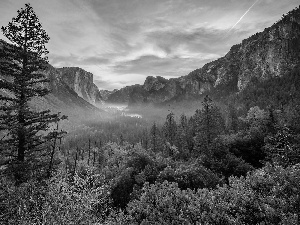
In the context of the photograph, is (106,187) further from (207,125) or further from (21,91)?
(207,125)

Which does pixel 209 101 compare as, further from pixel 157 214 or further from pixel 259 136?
pixel 157 214

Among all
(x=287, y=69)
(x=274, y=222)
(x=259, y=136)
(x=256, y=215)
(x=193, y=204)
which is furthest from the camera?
(x=287, y=69)

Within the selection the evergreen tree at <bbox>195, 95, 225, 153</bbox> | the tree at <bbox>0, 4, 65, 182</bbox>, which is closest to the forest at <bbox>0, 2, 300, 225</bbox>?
the tree at <bbox>0, 4, 65, 182</bbox>

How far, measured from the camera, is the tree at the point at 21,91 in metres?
13.7

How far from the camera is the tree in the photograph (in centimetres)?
1374

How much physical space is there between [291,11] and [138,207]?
224 meters

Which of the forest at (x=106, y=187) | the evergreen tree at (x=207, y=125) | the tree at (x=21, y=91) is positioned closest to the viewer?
the forest at (x=106, y=187)

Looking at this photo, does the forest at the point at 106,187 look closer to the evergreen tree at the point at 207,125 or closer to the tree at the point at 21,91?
the tree at the point at 21,91

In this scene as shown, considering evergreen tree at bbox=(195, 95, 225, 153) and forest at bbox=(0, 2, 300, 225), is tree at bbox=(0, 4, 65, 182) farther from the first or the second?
evergreen tree at bbox=(195, 95, 225, 153)

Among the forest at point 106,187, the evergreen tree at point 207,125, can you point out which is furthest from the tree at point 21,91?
the evergreen tree at point 207,125

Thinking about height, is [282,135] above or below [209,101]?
below

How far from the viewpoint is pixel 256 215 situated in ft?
28.7

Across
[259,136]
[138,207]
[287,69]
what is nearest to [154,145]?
[259,136]

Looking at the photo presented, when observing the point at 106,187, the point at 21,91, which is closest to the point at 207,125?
the point at 106,187
